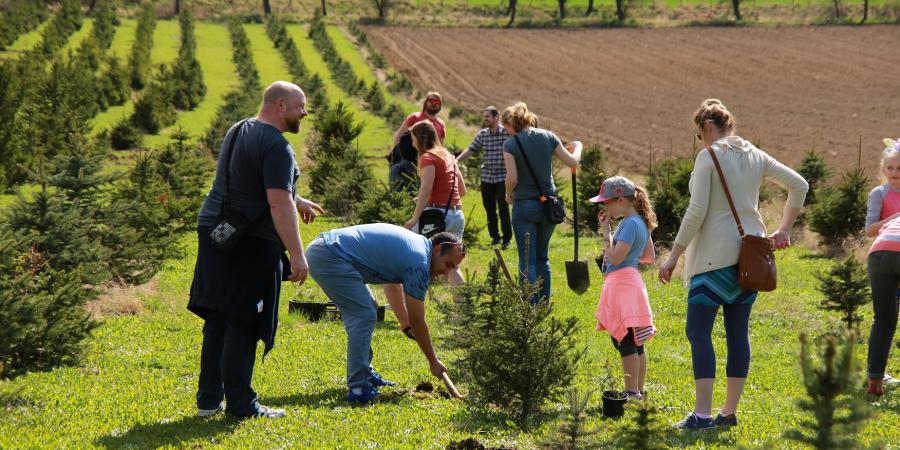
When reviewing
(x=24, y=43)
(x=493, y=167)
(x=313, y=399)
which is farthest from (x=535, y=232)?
(x=24, y=43)

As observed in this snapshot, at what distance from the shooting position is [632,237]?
22.6ft

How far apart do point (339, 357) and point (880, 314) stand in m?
4.12

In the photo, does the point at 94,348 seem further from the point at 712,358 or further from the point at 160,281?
the point at 712,358

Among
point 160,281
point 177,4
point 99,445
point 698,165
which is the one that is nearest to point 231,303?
point 99,445

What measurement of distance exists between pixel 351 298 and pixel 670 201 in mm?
9843

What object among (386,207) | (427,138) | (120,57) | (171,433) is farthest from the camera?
(120,57)

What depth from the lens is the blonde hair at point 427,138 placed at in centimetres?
896

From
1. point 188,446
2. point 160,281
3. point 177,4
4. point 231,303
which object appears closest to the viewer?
point 188,446

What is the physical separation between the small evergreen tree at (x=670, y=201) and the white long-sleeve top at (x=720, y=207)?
8.99 meters

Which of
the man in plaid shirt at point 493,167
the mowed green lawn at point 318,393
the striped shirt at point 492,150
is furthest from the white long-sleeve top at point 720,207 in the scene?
the striped shirt at point 492,150

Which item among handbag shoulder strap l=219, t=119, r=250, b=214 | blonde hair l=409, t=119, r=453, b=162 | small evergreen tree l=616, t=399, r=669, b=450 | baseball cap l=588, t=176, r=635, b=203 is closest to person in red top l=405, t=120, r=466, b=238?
blonde hair l=409, t=119, r=453, b=162

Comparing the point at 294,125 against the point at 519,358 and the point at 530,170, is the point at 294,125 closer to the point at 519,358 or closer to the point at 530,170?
the point at 519,358

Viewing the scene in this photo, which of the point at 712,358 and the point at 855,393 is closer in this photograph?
the point at 712,358

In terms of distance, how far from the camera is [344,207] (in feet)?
56.0
